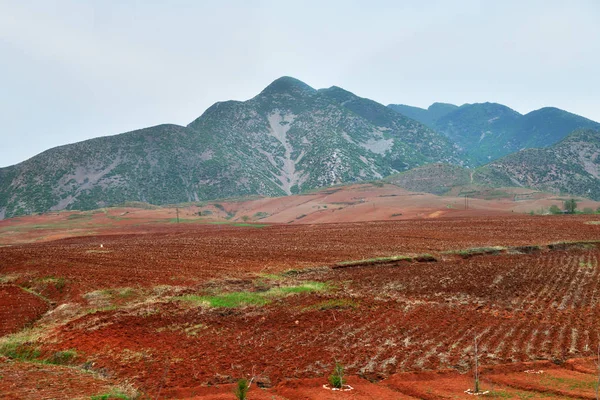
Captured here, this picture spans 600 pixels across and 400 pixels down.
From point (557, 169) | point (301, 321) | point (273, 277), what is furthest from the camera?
point (557, 169)

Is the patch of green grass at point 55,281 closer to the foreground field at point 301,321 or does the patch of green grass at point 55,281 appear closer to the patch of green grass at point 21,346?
the foreground field at point 301,321

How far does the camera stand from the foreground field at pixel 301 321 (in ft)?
40.0

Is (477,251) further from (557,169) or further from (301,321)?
(557,169)

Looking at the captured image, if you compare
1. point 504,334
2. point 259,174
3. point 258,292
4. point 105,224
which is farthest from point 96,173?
point 504,334

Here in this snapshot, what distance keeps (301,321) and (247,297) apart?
15.1ft

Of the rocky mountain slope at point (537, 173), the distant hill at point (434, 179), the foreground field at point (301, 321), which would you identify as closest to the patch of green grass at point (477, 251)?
the foreground field at point (301, 321)

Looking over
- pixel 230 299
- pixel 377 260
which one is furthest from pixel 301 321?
pixel 377 260

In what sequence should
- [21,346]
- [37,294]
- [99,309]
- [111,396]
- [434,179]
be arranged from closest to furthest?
[111,396], [21,346], [99,309], [37,294], [434,179]

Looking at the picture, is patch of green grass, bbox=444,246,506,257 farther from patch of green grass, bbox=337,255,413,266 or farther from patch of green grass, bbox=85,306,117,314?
patch of green grass, bbox=85,306,117,314

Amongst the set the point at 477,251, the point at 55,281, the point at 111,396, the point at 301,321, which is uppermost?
the point at 55,281

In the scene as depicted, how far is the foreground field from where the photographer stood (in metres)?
12.2

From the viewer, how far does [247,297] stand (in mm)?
21953

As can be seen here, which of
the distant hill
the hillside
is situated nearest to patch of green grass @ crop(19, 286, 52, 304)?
the distant hill

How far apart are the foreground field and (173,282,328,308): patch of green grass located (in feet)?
Answer: 0.41
